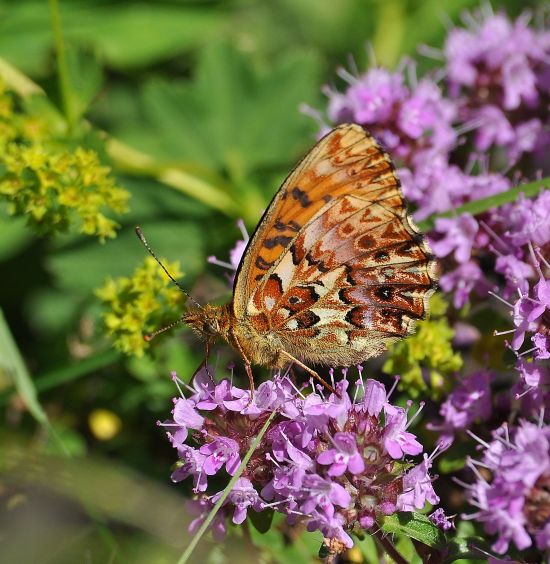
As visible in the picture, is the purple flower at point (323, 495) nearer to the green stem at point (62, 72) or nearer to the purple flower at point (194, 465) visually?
the purple flower at point (194, 465)

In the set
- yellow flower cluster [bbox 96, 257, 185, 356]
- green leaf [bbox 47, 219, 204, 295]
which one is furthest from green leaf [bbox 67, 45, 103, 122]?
yellow flower cluster [bbox 96, 257, 185, 356]

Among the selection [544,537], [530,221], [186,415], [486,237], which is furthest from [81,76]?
[544,537]

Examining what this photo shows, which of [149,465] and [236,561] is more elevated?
[236,561]

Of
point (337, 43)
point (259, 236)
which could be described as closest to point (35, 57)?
point (337, 43)

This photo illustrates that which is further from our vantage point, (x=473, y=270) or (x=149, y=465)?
(x=149, y=465)

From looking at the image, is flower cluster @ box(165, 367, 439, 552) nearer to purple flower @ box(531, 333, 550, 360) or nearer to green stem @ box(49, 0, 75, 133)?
purple flower @ box(531, 333, 550, 360)

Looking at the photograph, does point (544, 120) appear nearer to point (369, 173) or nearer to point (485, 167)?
point (485, 167)
